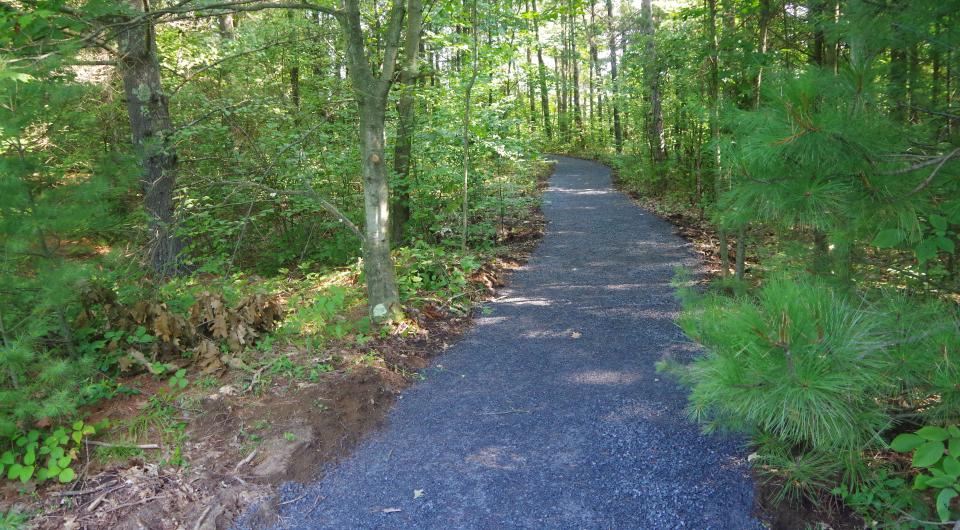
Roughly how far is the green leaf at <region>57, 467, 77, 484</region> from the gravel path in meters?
1.19

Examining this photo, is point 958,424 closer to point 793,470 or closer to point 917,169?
point 793,470

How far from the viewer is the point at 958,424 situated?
2.14 meters

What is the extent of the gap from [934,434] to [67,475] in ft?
14.0

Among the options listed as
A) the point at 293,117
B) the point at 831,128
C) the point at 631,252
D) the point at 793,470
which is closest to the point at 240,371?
the point at 793,470

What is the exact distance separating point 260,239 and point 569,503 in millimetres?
9098

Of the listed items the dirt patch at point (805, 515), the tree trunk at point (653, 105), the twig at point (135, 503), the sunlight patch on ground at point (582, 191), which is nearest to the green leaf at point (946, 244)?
the dirt patch at point (805, 515)

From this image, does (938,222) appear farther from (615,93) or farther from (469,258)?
(615,93)

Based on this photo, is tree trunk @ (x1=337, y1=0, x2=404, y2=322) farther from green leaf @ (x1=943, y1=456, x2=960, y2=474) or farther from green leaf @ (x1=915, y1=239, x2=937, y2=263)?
green leaf @ (x1=943, y1=456, x2=960, y2=474)

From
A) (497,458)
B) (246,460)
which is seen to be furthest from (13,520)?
(497,458)

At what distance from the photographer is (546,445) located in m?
3.57

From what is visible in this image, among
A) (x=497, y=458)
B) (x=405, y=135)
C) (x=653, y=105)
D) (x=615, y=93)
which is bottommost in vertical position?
(x=497, y=458)

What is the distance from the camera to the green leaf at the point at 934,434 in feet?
6.62

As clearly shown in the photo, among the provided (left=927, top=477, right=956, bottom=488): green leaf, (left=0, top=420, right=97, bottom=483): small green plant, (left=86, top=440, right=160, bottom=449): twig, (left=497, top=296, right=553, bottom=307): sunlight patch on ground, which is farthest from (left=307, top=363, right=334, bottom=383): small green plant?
(left=927, top=477, right=956, bottom=488): green leaf

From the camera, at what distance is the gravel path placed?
293 centimetres
